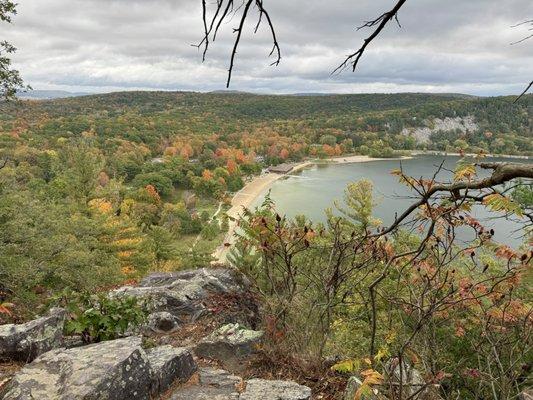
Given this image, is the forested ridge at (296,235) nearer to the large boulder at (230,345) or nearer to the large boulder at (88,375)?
the large boulder at (230,345)

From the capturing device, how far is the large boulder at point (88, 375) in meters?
3.49

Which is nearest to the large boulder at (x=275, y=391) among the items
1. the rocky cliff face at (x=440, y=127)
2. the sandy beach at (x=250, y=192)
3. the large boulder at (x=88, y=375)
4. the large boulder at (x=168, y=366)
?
the large boulder at (x=168, y=366)

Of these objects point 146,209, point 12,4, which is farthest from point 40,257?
point 146,209

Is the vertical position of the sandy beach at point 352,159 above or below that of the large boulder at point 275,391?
below

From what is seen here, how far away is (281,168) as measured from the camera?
258 feet

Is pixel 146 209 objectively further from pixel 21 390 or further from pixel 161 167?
pixel 21 390

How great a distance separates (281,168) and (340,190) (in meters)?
20.9

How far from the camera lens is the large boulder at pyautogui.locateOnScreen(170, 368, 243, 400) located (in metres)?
4.13

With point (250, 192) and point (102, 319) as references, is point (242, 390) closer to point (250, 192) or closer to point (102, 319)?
point (102, 319)

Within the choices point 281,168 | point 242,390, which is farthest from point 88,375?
point 281,168

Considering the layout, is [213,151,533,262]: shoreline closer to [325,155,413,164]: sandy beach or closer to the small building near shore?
[325,155,413,164]: sandy beach

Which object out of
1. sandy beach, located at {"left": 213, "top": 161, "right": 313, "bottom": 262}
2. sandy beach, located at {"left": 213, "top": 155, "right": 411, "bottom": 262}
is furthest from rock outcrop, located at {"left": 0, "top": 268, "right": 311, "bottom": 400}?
sandy beach, located at {"left": 213, "top": 161, "right": 313, "bottom": 262}

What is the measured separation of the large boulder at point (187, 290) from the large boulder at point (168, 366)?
2015mm

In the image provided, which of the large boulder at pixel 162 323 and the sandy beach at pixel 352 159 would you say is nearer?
the large boulder at pixel 162 323
